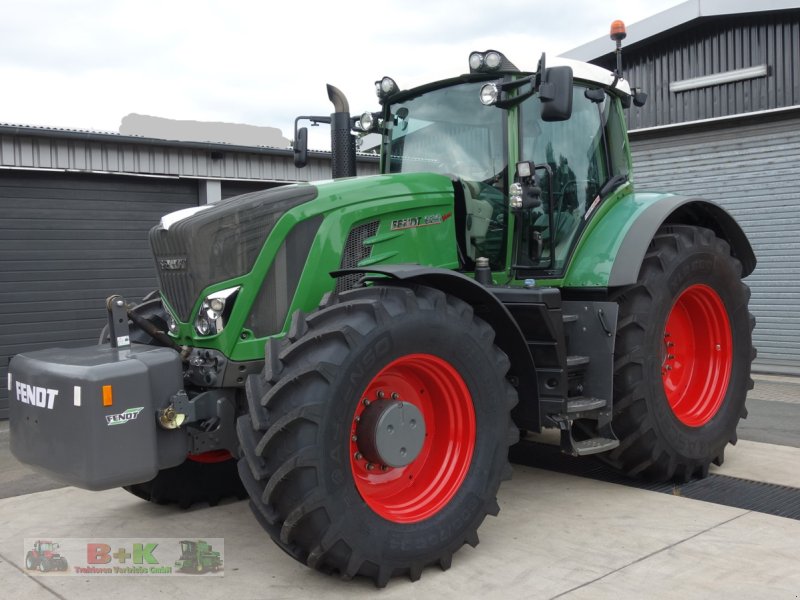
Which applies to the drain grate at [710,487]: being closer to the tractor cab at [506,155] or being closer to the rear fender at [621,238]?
the rear fender at [621,238]

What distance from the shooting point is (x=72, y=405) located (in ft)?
11.1

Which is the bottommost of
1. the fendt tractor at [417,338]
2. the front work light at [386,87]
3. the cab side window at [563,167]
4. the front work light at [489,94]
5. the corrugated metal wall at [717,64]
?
the fendt tractor at [417,338]

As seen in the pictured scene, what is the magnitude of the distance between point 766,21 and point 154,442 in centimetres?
909

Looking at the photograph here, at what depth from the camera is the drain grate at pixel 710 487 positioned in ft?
15.2

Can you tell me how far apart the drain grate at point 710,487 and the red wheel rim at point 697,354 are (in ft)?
1.68

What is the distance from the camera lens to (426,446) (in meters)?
4.02

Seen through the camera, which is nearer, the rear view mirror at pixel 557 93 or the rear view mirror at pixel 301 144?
the rear view mirror at pixel 557 93

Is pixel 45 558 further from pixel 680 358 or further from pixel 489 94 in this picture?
pixel 680 358

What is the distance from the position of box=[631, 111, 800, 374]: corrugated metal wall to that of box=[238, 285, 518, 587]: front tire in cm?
745

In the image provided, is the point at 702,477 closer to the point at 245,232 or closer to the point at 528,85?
the point at 528,85

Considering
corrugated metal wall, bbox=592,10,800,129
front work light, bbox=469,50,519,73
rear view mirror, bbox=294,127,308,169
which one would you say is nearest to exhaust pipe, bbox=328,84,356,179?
rear view mirror, bbox=294,127,308,169

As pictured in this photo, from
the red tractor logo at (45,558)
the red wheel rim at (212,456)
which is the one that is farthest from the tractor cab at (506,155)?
the red tractor logo at (45,558)

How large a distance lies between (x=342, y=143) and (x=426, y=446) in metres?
2.29

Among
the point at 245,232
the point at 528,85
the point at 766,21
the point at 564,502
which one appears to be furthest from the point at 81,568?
the point at 766,21
